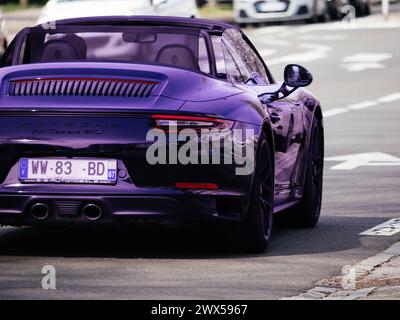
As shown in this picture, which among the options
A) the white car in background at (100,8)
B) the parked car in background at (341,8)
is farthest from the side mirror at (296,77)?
the parked car in background at (341,8)

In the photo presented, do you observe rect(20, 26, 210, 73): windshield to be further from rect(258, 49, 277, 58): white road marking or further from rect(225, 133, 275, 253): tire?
rect(258, 49, 277, 58): white road marking

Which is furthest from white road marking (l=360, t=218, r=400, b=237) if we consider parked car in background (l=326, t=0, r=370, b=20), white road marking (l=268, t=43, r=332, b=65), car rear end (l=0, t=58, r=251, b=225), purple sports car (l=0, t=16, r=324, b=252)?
parked car in background (l=326, t=0, r=370, b=20)

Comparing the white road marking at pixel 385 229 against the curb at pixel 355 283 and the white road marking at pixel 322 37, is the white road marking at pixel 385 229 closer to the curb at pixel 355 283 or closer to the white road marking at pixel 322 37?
the curb at pixel 355 283

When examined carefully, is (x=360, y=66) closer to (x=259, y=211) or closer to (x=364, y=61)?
(x=364, y=61)

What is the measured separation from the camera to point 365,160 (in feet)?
53.6

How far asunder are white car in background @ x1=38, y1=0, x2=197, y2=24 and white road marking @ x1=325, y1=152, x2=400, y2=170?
421 inches

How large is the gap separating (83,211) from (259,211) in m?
1.07

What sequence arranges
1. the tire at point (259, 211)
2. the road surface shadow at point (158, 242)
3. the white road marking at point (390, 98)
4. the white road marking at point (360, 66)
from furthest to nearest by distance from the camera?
1. the white road marking at point (360, 66)
2. the white road marking at point (390, 98)
3. the road surface shadow at point (158, 242)
4. the tire at point (259, 211)

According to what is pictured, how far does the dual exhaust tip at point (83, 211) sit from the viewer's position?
930cm

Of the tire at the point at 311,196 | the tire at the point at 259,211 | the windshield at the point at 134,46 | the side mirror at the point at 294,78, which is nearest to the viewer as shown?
the tire at the point at 259,211

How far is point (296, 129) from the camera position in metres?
10.9

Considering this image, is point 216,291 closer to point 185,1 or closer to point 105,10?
point 105,10

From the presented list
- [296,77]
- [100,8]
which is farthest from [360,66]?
[296,77]

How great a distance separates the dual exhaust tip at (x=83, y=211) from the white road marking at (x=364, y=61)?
857 inches
